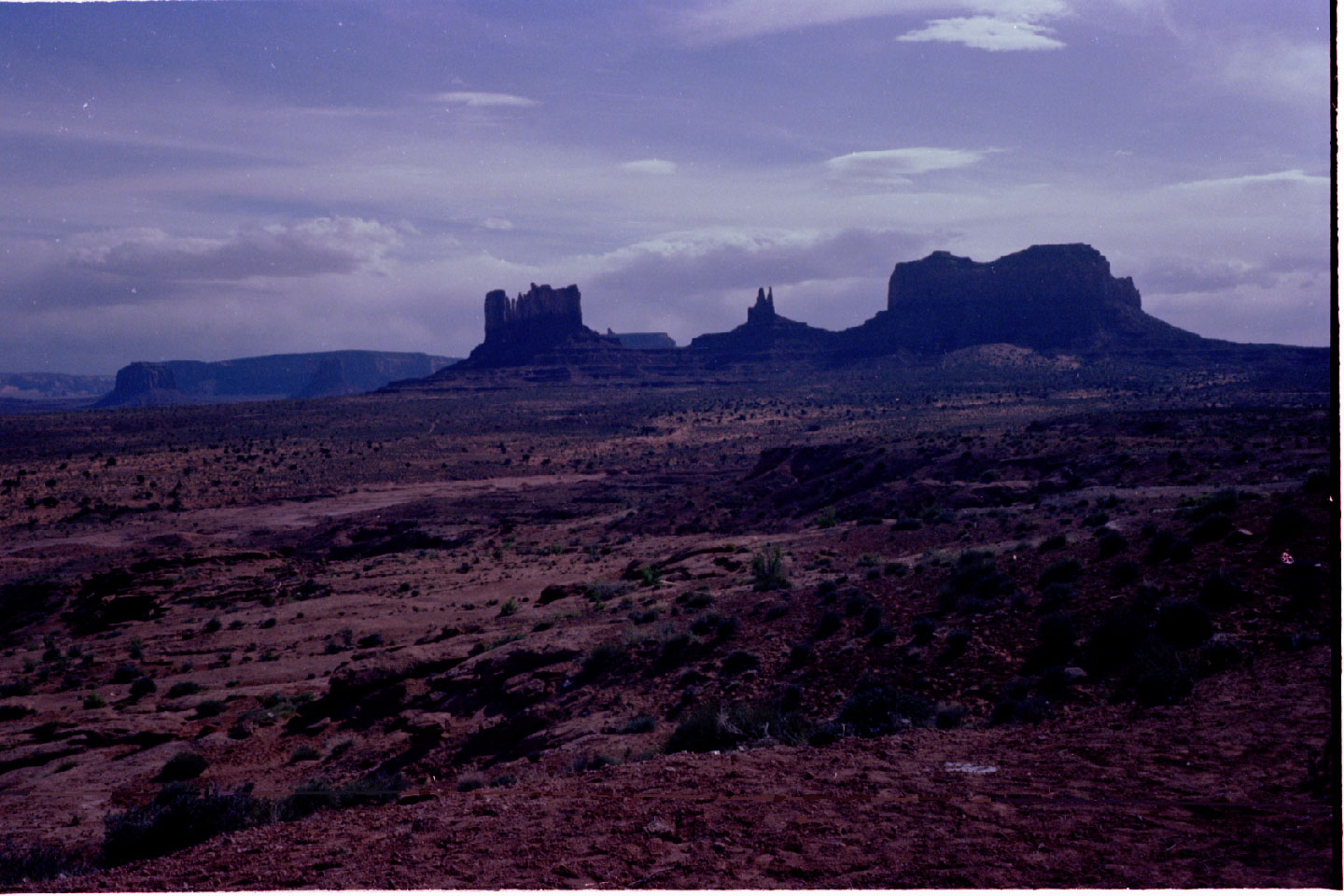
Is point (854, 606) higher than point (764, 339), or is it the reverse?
point (764, 339)

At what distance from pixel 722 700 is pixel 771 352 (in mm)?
129547

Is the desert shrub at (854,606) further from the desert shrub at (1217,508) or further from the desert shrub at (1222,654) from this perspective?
the desert shrub at (1217,508)

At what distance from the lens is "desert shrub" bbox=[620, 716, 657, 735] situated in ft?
34.0

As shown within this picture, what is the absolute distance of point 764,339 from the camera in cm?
14550

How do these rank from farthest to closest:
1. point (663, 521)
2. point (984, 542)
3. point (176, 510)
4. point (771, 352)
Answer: point (771, 352) → point (176, 510) → point (663, 521) → point (984, 542)

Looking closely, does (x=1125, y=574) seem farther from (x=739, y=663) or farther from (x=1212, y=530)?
(x=739, y=663)

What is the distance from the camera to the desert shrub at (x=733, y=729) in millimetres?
8867

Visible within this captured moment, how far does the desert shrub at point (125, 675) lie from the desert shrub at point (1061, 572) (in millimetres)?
18961

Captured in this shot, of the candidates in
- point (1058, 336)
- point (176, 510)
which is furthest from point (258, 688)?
point (1058, 336)

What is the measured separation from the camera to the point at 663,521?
118 ft

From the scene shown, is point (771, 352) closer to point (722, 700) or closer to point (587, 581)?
point (587, 581)

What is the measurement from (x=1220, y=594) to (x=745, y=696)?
582cm

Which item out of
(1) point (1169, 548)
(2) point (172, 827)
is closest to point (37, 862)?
(2) point (172, 827)

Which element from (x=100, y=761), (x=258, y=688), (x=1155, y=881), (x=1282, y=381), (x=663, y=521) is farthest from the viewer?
(x=1282, y=381)
